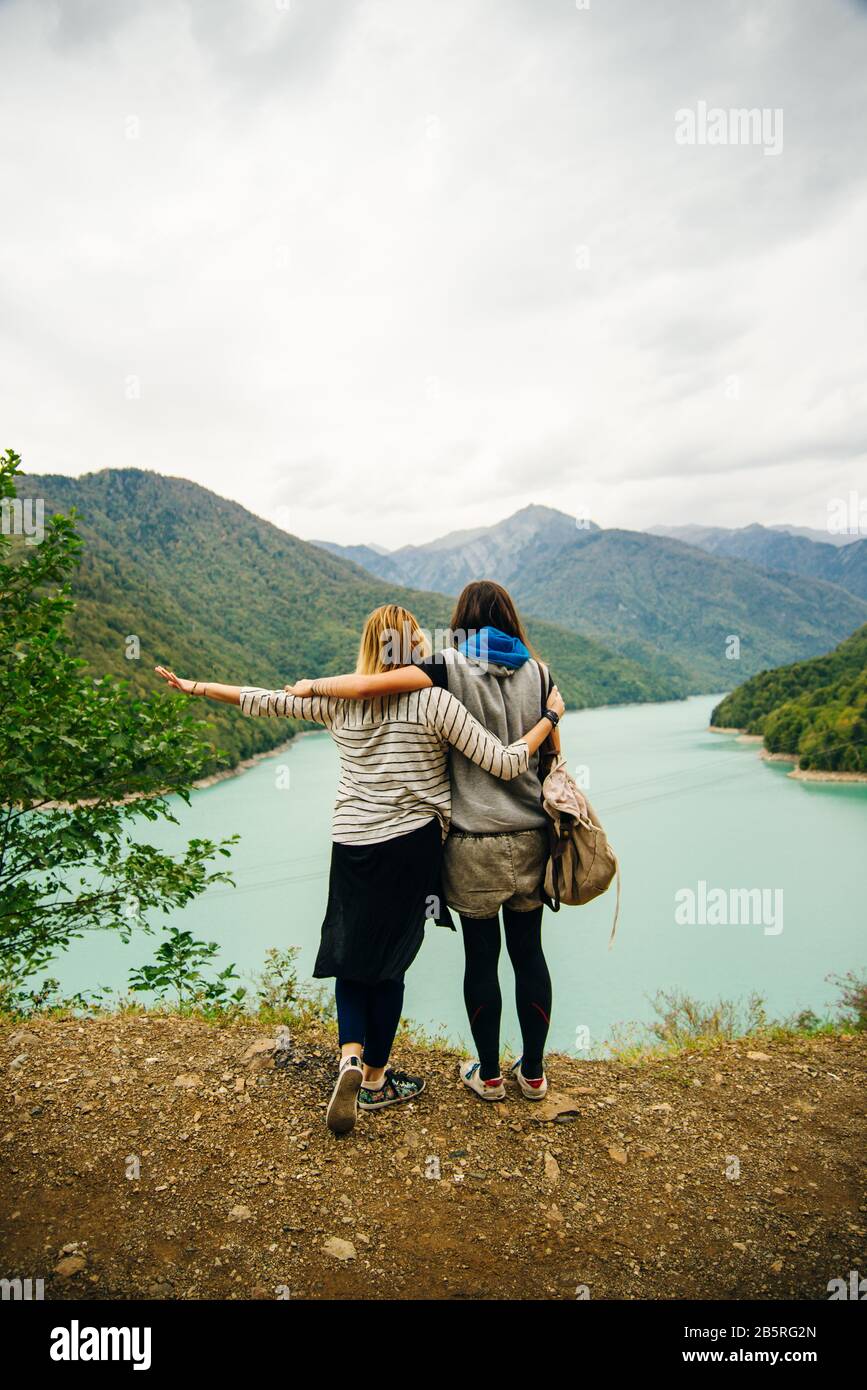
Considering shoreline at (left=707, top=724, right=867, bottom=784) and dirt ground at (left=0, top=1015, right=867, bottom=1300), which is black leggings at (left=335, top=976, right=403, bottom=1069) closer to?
dirt ground at (left=0, top=1015, right=867, bottom=1300)

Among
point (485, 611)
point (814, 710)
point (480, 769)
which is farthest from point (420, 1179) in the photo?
point (814, 710)

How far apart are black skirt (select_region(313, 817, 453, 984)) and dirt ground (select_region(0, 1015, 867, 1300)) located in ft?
2.10

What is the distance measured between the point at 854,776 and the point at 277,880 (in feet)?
115

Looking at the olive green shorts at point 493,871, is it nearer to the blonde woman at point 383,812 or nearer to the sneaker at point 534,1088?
the blonde woman at point 383,812

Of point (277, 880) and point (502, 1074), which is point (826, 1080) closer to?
point (502, 1074)

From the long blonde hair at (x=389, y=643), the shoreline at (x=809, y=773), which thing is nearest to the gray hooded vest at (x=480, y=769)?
the long blonde hair at (x=389, y=643)

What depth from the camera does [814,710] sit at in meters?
51.2

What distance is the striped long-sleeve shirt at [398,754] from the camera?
2.45 meters

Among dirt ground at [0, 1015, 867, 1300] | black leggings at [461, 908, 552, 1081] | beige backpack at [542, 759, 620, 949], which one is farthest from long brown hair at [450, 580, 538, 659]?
dirt ground at [0, 1015, 867, 1300]

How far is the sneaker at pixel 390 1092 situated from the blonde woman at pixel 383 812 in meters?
0.25

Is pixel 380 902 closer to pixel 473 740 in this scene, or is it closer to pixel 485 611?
pixel 473 740

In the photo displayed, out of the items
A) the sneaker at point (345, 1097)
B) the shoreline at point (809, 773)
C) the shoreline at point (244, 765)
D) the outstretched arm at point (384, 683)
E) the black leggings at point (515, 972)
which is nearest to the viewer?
the outstretched arm at point (384, 683)

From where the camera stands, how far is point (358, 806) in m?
2.56
